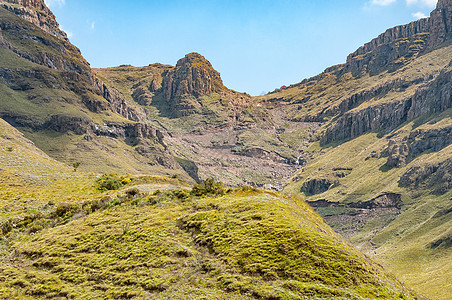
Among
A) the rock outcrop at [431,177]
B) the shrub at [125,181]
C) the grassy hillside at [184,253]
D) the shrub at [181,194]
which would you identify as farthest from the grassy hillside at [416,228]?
the shrub at [125,181]

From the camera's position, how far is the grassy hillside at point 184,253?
1939 cm

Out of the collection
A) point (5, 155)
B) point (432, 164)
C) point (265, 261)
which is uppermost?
point (5, 155)

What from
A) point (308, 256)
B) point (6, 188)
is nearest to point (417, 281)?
point (308, 256)

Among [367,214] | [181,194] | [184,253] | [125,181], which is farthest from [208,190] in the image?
[367,214]

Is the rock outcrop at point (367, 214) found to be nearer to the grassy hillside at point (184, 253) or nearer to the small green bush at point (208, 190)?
the small green bush at point (208, 190)

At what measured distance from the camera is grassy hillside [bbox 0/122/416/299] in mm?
19391

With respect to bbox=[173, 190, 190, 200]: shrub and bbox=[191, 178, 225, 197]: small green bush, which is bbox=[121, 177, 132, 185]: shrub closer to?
bbox=[173, 190, 190, 200]: shrub

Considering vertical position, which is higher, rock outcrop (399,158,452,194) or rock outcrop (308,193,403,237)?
rock outcrop (399,158,452,194)

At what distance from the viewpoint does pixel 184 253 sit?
23.8 metres

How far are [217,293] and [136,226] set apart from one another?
12.3 m

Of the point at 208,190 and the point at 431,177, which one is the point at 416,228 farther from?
the point at 208,190

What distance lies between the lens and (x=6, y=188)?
1786 inches

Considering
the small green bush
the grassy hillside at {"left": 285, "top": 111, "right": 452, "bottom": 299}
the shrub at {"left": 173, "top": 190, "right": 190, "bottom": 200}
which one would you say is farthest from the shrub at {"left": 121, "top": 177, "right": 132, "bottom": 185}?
the grassy hillside at {"left": 285, "top": 111, "right": 452, "bottom": 299}

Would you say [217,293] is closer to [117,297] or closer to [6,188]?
[117,297]
